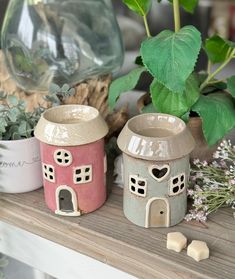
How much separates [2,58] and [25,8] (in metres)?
0.11

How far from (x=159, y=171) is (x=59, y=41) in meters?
0.45

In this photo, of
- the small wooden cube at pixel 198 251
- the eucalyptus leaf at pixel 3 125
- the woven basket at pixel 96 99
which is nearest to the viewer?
the small wooden cube at pixel 198 251

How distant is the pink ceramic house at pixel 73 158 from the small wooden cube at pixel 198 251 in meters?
0.16

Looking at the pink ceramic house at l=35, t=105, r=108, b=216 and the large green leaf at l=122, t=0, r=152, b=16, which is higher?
the large green leaf at l=122, t=0, r=152, b=16

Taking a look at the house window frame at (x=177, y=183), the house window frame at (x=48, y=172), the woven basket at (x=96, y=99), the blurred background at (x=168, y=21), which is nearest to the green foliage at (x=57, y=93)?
the woven basket at (x=96, y=99)

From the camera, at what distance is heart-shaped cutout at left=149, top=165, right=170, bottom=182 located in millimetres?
573

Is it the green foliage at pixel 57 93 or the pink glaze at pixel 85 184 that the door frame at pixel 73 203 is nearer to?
the pink glaze at pixel 85 184

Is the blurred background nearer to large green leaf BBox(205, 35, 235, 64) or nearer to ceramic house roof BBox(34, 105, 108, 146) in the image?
large green leaf BBox(205, 35, 235, 64)

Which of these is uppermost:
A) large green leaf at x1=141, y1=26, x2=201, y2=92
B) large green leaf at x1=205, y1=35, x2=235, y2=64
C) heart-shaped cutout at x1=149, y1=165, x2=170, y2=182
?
large green leaf at x1=141, y1=26, x2=201, y2=92

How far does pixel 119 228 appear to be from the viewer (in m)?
0.62

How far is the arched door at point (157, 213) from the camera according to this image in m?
0.60

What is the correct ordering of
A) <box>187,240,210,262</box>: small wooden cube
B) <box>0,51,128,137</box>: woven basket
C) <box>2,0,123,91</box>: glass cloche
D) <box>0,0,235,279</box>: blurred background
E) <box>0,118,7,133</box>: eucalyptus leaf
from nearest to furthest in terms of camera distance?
<box>187,240,210,262</box>: small wooden cube, <box>0,118,7,133</box>: eucalyptus leaf, <box>0,51,128,137</box>: woven basket, <box>2,0,123,91</box>: glass cloche, <box>0,0,235,279</box>: blurred background

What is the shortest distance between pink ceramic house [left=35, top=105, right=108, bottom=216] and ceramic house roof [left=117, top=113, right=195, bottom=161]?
1.7 inches

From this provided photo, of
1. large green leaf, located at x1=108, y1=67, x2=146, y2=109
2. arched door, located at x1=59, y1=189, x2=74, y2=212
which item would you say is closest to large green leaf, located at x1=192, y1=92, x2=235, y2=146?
large green leaf, located at x1=108, y1=67, x2=146, y2=109
